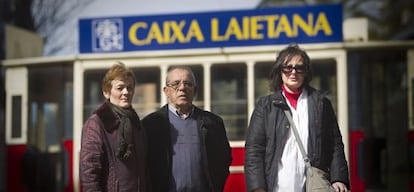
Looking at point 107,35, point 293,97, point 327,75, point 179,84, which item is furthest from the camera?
point 107,35

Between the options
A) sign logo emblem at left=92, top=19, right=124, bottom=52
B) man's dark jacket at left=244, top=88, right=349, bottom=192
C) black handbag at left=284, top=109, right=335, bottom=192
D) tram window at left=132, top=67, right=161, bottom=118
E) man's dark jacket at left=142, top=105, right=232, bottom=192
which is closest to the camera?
black handbag at left=284, top=109, right=335, bottom=192

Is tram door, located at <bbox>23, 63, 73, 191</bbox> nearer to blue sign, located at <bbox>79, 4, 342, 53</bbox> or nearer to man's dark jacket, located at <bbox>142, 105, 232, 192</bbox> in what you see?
blue sign, located at <bbox>79, 4, 342, 53</bbox>

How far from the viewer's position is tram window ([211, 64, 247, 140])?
12.7 feet

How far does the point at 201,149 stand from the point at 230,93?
0.95 meters

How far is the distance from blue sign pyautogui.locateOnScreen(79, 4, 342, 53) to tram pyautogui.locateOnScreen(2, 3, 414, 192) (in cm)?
5

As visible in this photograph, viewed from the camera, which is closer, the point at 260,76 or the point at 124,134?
the point at 124,134

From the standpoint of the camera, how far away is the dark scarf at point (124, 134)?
2.86m

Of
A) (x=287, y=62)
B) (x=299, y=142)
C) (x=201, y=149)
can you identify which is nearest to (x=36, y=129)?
(x=201, y=149)

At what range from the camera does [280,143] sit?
292 centimetres

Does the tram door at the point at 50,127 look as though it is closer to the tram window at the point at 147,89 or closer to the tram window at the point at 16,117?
the tram window at the point at 16,117

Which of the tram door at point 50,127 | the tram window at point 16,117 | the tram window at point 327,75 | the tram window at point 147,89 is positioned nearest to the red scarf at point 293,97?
the tram window at point 327,75

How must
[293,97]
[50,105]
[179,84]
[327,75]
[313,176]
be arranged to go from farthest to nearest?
[50,105], [327,75], [179,84], [293,97], [313,176]

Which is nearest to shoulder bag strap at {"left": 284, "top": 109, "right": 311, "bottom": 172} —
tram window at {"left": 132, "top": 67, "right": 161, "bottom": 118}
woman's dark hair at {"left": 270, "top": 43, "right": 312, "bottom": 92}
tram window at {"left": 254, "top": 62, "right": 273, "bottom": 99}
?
woman's dark hair at {"left": 270, "top": 43, "right": 312, "bottom": 92}

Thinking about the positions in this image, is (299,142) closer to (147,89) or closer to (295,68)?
(295,68)
